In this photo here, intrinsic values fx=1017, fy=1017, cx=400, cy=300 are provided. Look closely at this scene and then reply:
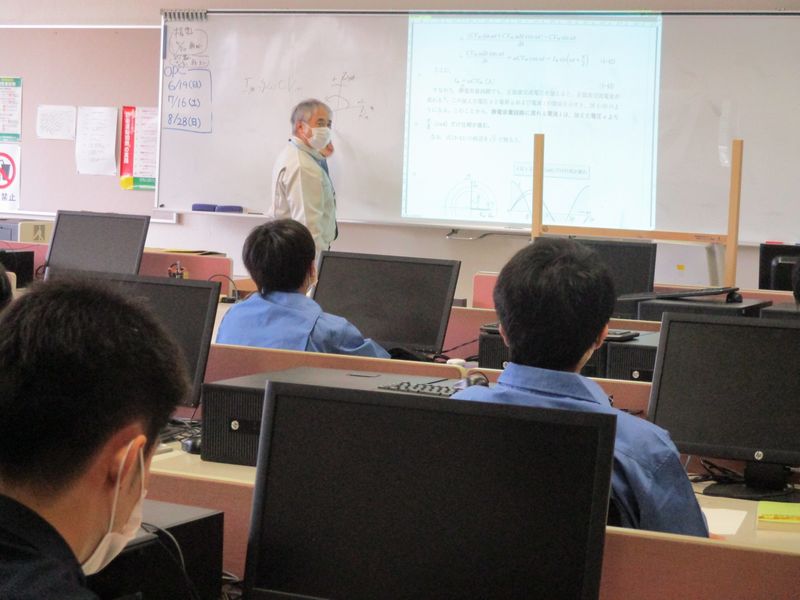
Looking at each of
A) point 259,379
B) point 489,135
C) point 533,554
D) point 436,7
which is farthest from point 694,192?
point 533,554

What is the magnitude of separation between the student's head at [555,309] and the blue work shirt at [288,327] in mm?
1219

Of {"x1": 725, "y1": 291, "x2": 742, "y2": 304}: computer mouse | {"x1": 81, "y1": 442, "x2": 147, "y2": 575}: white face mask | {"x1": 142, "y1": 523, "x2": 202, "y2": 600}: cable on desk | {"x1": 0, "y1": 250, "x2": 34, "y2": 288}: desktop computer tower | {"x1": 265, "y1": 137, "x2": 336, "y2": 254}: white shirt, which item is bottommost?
{"x1": 142, "y1": 523, "x2": 202, "y2": 600}: cable on desk

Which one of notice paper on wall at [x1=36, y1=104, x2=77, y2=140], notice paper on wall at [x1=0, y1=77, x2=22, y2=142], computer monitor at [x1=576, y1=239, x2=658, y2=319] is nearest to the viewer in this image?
computer monitor at [x1=576, y1=239, x2=658, y2=319]

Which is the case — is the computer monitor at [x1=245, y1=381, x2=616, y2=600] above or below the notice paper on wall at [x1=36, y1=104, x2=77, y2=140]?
below

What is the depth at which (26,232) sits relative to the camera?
5230 millimetres

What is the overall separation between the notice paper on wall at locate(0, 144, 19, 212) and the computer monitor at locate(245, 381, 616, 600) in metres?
5.88

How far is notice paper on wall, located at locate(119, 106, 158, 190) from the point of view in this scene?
21.0ft

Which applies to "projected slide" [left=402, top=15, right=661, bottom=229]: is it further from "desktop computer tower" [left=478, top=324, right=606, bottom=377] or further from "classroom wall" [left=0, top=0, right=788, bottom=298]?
"desktop computer tower" [left=478, top=324, right=606, bottom=377]

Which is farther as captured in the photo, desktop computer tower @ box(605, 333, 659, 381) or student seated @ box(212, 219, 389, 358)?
student seated @ box(212, 219, 389, 358)

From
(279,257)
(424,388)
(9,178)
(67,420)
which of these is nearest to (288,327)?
(279,257)

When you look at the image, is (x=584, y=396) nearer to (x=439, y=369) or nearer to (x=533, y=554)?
(x=533, y=554)

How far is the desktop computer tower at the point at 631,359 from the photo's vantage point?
8.34ft

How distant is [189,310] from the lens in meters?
2.56

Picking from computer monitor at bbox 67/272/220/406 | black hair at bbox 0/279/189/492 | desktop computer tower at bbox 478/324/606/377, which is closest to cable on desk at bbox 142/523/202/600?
black hair at bbox 0/279/189/492
